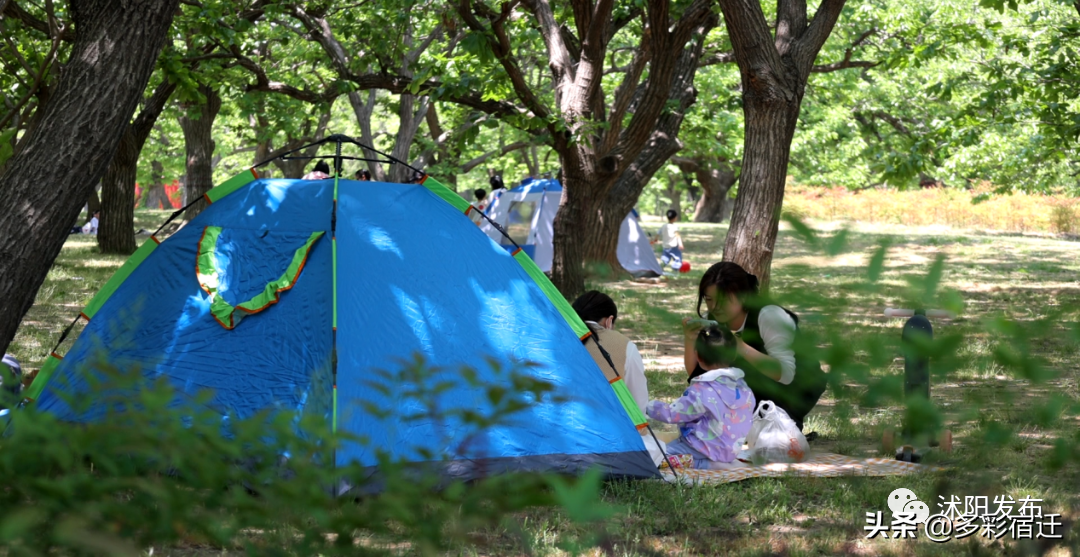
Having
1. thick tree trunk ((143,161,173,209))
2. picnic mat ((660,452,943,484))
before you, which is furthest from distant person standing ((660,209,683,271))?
thick tree trunk ((143,161,173,209))

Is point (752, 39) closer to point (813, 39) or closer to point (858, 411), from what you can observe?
point (813, 39)

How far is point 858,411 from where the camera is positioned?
1.56 metres

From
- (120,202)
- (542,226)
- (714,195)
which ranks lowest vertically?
(542,226)

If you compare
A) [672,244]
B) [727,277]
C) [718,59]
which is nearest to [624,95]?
[718,59]

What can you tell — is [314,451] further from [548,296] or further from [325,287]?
[548,296]

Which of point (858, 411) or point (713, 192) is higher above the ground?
point (713, 192)

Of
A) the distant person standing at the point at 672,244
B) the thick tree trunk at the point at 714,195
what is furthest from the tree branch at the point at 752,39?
the thick tree trunk at the point at 714,195

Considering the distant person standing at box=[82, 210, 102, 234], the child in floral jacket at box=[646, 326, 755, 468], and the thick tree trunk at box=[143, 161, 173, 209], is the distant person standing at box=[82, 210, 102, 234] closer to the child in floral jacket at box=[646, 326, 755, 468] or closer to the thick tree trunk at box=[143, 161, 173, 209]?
the thick tree trunk at box=[143, 161, 173, 209]

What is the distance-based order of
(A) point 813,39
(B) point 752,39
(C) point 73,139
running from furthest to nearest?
(A) point 813,39
(B) point 752,39
(C) point 73,139

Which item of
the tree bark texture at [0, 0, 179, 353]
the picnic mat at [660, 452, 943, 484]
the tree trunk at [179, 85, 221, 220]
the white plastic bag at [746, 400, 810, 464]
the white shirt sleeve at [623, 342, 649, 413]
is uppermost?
the tree trunk at [179, 85, 221, 220]

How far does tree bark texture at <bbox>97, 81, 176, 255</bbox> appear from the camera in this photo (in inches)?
582

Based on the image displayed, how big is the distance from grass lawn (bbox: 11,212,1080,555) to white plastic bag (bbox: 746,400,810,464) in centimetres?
21

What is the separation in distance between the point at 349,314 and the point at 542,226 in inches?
418

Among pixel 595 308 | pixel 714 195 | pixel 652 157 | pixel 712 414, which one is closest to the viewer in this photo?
pixel 712 414
